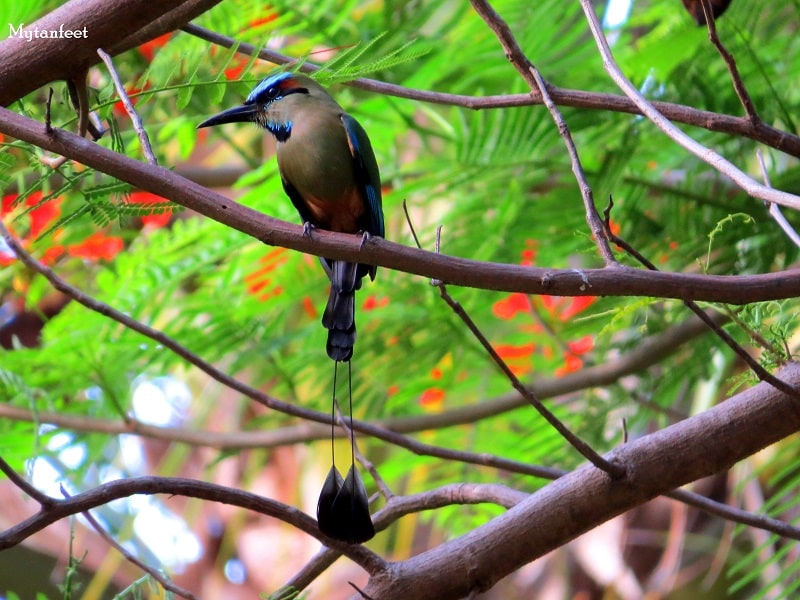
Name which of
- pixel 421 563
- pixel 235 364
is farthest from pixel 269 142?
pixel 421 563

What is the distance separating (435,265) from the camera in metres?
1.11

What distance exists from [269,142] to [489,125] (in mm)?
1943

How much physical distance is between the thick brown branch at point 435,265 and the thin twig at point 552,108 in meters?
0.06

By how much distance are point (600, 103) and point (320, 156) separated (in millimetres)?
686

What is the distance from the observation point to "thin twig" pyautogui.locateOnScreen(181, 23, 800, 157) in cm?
141

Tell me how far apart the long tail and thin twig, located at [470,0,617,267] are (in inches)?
18.5

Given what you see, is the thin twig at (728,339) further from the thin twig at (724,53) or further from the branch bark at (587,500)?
the thin twig at (724,53)

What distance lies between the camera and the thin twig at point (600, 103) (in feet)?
4.63

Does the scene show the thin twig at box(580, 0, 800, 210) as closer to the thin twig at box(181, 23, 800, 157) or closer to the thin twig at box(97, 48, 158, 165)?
the thin twig at box(181, 23, 800, 157)

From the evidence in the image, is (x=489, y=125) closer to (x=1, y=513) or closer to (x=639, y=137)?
(x=639, y=137)

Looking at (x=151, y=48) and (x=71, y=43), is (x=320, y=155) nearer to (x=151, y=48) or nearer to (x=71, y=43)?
(x=71, y=43)

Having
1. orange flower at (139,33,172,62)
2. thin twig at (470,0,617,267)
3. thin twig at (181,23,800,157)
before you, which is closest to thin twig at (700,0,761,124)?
thin twig at (181,23,800,157)

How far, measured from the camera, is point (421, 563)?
1463 mm

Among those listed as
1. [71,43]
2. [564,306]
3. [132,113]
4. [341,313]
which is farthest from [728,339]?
[564,306]
